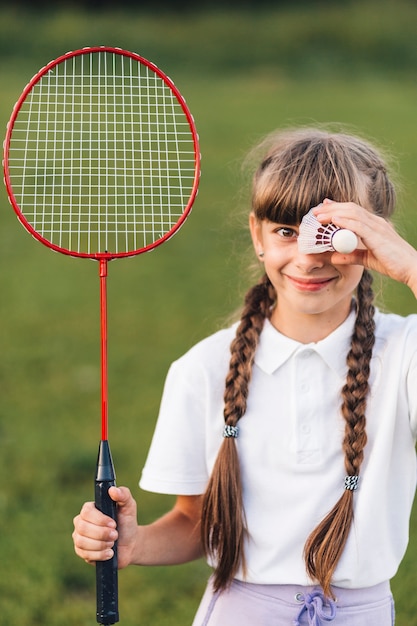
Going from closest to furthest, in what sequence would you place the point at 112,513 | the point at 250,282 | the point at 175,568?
the point at 112,513 < the point at 250,282 < the point at 175,568

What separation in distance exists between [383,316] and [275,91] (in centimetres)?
1297

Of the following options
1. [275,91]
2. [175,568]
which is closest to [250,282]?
[175,568]

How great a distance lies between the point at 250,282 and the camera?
3.32 metres

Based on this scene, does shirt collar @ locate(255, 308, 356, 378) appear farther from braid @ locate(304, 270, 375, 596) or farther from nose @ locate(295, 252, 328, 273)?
nose @ locate(295, 252, 328, 273)

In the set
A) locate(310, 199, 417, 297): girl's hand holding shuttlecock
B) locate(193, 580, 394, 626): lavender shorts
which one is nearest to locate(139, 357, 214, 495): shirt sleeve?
locate(193, 580, 394, 626): lavender shorts

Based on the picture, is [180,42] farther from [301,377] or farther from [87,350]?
[301,377]

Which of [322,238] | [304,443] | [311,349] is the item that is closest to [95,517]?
[304,443]

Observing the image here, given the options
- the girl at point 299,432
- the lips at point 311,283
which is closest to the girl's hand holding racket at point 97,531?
the girl at point 299,432

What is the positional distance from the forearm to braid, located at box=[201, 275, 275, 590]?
73 millimetres

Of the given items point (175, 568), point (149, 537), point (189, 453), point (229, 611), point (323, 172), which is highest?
point (323, 172)

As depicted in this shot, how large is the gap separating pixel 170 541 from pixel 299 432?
1.43 ft

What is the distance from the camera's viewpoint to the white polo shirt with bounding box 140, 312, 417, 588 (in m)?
2.74

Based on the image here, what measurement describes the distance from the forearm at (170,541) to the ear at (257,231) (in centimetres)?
69

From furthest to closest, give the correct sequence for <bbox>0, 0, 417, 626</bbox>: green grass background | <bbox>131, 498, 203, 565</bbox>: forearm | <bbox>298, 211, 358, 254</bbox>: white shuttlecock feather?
<bbox>0, 0, 417, 626</bbox>: green grass background, <bbox>131, 498, 203, 565</bbox>: forearm, <bbox>298, 211, 358, 254</bbox>: white shuttlecock feather
